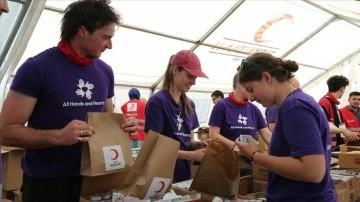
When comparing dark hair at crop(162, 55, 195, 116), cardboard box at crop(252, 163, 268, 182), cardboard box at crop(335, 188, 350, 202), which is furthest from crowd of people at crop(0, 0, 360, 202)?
cardboard box at crop(252, 163, 268, 182)

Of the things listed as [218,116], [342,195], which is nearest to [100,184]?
[218,116]

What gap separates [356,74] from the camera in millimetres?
7496

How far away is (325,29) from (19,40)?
5.05 m

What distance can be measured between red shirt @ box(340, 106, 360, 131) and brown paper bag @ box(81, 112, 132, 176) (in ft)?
10.9

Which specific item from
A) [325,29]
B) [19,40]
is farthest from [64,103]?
[325,29]

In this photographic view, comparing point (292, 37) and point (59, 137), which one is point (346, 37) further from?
point (59, 137)

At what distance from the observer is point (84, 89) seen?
1304 millimetres

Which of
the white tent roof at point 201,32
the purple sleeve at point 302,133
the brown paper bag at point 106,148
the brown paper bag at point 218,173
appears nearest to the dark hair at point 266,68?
the purple sleeve at point 302,133

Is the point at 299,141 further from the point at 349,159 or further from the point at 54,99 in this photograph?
the point at 349,159

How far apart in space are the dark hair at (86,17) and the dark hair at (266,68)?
0.54m

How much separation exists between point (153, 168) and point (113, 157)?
146 millimetres

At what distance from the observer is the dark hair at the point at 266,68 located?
1.26 meters

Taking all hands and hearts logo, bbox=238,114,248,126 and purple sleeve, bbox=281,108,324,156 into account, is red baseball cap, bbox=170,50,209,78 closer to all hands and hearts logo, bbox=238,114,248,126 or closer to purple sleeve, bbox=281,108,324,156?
all hands and hearts logo, bbox=238,114,248,126

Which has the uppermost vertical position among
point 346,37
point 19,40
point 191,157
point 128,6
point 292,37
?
point 346,37
